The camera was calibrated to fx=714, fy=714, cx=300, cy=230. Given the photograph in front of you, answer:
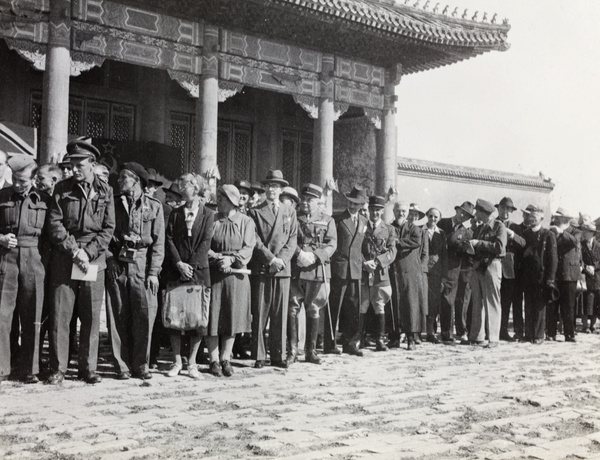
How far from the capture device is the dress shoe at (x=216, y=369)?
22.5ft

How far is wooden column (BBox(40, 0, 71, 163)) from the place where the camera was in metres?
10.7

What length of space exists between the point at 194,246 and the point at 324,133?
24.9 ft

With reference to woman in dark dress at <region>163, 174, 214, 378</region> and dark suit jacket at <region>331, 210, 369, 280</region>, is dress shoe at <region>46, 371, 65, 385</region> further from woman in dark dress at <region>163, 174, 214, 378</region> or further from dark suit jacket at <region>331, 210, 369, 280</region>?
dark suit jacket at <region>331, 210, 369, 280</region>

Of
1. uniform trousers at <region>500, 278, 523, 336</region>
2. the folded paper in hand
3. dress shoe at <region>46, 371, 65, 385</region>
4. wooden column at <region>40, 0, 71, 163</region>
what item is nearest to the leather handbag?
the folded paper in hand

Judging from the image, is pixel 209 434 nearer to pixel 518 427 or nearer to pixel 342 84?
pixel 518 427

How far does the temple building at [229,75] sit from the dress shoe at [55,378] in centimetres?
529

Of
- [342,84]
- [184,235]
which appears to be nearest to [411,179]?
[342,84]

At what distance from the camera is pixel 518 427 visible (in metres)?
5.06

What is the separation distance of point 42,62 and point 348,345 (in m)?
6.34

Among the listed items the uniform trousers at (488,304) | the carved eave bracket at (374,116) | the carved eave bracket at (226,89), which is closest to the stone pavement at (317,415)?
the uniform trousers at (488,304)

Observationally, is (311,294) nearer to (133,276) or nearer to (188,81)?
(133,276)

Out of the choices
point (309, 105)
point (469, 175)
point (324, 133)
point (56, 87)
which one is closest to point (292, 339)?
point (56, 87)

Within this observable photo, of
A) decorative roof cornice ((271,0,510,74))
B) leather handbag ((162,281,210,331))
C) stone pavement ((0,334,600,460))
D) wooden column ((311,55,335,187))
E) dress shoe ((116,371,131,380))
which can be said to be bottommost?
stone pavement ((0,334,600,460))

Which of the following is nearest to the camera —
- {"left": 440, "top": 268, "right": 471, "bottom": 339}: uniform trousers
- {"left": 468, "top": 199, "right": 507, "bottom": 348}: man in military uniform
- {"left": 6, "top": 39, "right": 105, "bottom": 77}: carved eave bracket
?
{"left": 468, "top": 199, "right": 507, "bottom": 348}: man in military uniform
